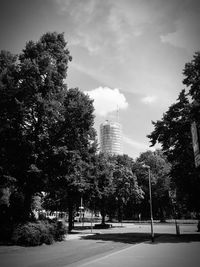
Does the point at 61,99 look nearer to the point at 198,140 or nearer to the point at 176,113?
the point at 176,113

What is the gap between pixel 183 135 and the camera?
24094 millimetres

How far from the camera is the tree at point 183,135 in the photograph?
75.7 ft

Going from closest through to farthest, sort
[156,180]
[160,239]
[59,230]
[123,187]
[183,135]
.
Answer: [160,239] < [59,230] < [183,135] < [123,187] < [156,180]

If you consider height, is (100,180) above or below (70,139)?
below

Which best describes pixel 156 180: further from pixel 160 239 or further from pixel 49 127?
pixel 49 127

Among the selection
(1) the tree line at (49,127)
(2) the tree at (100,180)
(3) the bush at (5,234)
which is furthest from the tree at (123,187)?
(3) the bush at (5,234)

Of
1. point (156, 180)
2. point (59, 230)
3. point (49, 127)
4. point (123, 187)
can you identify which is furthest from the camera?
point (156, 180)

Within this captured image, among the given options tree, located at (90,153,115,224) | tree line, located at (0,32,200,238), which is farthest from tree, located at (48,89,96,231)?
tree, located at (90,153,115,224)

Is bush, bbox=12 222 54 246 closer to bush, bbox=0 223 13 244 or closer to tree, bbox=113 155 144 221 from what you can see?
bush, bbox=0 223 13 244

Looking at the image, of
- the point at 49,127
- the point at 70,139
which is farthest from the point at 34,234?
the point at 49,127

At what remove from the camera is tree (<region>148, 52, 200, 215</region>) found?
2308cm

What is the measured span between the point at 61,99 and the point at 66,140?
3849 millimetres

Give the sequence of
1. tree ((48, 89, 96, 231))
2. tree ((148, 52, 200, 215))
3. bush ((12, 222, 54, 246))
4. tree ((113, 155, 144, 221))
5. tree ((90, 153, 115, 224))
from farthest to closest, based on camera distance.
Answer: tree ((113, 155, 144, 221)) → tree ((90, 153, 115, 224)) → tree ((148, 52, 200, 215)) → tree ((48, 89, 96, 231)) → bush ((12, 222, 54, 246))

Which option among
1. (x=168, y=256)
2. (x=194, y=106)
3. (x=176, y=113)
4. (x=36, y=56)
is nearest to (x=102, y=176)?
(x=176, y=113)
